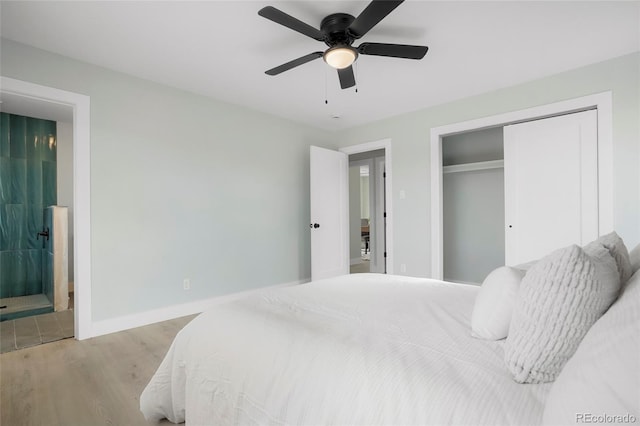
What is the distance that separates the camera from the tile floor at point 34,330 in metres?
2.67

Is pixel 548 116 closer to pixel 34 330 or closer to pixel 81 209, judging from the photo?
pixel 81 209

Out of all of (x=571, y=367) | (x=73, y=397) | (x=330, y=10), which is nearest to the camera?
(x=571, y=367)

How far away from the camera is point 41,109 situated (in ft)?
11.2

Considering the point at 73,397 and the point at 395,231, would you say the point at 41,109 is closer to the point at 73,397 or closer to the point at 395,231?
the point at 73,397

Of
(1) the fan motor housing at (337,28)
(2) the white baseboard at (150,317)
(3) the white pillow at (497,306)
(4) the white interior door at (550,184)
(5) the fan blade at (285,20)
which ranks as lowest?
(2) the white baseboard at (150,317)

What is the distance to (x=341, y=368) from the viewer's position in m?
0.97

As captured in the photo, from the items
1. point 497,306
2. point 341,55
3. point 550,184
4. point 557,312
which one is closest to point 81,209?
point 341,55

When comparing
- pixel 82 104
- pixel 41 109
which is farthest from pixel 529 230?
pixel 41 109

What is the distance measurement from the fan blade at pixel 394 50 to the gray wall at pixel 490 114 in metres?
1.90

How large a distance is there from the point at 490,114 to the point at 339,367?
362cm

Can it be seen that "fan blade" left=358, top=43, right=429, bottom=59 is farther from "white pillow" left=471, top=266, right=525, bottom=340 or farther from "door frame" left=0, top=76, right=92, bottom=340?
"door frame" left=0, top=76, right=92, bottom=340

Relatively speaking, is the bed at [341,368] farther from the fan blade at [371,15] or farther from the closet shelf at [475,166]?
the closet shelf at [475,166]

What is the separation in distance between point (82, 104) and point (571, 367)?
3673mm

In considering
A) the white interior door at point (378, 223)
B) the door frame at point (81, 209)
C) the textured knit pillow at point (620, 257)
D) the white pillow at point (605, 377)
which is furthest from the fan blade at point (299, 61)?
the white interior door at point (378, 223)
